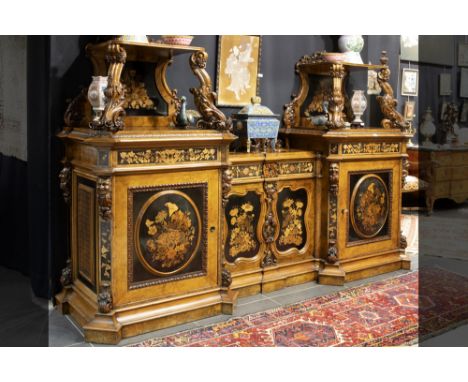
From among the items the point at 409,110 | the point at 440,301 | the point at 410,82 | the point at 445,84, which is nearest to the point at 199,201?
the point at 440,301

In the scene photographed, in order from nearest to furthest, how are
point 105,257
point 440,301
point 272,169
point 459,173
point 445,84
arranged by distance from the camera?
point 105,257
point 440,301
point 272,169
point 459,173
point 445,84

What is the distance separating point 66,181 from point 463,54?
6.89 meters

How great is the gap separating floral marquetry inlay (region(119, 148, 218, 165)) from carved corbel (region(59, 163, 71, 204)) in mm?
662

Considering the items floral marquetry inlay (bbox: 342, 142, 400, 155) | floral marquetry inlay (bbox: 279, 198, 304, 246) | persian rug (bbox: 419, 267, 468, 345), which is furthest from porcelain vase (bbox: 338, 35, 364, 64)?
persian rug (bbox: 419, 267, 468, 345)

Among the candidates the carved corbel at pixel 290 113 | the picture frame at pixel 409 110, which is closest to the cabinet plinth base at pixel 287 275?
the carved corbel at pixel 290 113

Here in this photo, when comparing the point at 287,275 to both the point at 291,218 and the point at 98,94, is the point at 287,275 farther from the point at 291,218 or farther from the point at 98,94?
the point at 98,94

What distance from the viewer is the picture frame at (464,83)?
27.7ft

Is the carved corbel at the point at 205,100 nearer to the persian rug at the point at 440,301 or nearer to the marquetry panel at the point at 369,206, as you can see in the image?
the marquetry panel at the point at 369,206

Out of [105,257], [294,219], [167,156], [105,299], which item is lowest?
[105,299]

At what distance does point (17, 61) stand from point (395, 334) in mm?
3549

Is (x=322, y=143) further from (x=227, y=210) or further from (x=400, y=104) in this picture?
(x=400, y=104)

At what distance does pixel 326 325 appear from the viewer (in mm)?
3727

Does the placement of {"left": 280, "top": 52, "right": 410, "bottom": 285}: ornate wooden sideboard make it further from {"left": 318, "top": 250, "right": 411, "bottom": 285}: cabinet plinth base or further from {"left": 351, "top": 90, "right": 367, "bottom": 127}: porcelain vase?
{"left": 351, "top": 90, "right": 367, "bottom": 127}: porcelain vase

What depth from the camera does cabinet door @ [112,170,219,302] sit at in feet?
11.4
